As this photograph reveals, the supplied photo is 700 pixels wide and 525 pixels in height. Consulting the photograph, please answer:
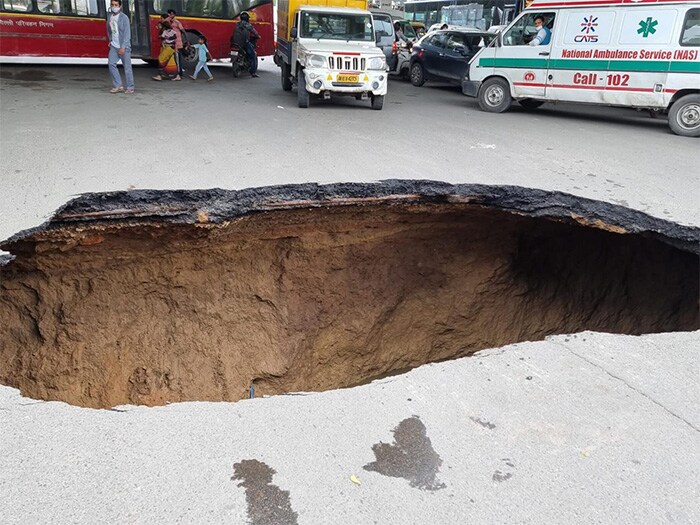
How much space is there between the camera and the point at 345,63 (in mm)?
10242

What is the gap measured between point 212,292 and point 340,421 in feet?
11.8

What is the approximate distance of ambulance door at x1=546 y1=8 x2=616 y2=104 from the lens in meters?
9.61

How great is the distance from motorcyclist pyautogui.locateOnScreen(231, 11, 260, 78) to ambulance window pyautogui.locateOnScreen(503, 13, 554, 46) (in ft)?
26.1

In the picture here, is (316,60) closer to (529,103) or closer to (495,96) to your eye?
(495,96)

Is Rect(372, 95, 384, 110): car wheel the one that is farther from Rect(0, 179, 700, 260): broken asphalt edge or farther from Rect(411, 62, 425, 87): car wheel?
Rect(0, 179, 700, 260): broken asphalt edge

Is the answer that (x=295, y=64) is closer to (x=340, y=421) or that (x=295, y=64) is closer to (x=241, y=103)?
(x=241, y=103)

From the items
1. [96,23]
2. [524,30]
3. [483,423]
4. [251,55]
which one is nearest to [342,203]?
[483,423]

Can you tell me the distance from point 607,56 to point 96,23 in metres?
13.5

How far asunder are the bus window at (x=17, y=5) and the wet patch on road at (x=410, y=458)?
16101 mm

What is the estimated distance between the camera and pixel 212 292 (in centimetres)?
565

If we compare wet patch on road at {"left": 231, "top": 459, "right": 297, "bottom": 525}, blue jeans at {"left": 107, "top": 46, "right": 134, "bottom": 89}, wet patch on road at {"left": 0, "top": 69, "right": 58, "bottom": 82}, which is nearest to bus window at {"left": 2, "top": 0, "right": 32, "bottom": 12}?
wet patch on road at {"left": 0, "top": 69, "right": 58, "bottom": 82}

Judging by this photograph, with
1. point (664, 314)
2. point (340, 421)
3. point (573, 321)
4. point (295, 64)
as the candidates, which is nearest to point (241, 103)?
point (295, 64)

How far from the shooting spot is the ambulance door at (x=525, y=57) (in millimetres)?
10438

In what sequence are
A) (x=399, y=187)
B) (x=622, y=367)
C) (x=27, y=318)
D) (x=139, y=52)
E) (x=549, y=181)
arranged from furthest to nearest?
(x=139, y=52)
(x=549, y=181)
(x=399, y=187)
(x=27, y=318)
(x=622, y=367)
